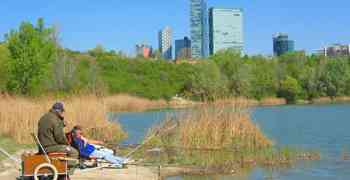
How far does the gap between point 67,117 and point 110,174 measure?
857 cm

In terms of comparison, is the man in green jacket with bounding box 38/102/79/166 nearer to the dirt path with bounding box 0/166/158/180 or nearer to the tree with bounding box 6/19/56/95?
the dirt path with bounding box 0/166/158/180

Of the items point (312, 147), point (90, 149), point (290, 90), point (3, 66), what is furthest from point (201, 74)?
point (90, 149)

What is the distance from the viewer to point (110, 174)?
11.5 metres

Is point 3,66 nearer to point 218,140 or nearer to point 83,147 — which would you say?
point 218,140

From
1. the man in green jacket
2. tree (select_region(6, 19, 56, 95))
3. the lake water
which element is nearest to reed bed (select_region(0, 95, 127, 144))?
the lake water

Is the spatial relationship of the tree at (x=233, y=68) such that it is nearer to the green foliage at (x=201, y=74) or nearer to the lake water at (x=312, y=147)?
the green foliage at (x=201, y=74)

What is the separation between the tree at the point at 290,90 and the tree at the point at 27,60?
4112cm

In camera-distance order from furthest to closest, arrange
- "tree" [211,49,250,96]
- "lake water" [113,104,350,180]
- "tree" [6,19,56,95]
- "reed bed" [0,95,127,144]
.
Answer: "tree" [211,49,250,96], "tree" [6,19,56,95], "reed bed" [0,95,127,144], "lake water" [113,104,350,180]

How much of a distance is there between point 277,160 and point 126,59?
72.4 meters

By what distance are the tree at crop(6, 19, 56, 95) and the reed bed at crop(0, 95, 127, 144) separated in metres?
A: 17.5

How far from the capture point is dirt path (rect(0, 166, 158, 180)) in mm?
11042

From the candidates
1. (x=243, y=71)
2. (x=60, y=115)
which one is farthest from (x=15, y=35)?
(x=243, y=71)

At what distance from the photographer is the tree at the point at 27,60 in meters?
38.7

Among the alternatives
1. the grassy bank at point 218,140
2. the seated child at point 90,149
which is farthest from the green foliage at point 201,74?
the seated child at point 90,149
